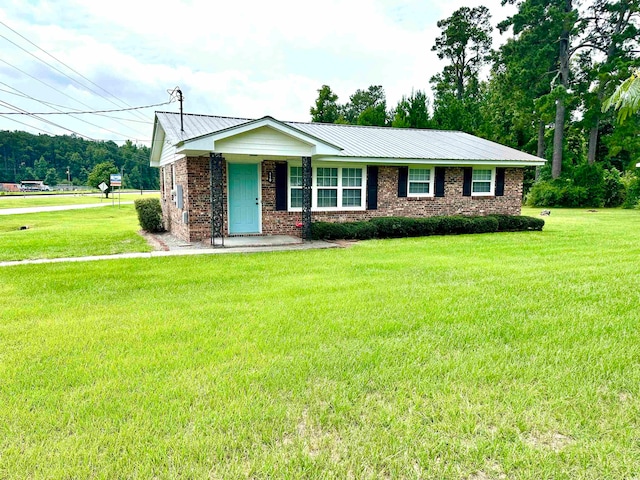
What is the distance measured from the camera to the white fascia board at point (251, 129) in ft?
32.1

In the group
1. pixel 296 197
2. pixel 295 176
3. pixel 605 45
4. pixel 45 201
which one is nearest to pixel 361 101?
pixel 605 45

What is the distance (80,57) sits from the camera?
3294cm

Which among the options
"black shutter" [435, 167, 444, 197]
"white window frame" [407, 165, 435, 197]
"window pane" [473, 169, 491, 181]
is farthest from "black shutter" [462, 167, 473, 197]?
"white window frame" [407, 165, 435, 197]

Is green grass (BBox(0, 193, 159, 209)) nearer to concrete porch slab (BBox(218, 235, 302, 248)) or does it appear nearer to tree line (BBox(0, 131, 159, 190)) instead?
concrete porch slab (BBox(218, 235, 302, 248))

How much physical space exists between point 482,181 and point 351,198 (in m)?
5.87

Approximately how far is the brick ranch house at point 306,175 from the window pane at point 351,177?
3cm

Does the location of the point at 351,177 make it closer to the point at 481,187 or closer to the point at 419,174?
the point at 419,174

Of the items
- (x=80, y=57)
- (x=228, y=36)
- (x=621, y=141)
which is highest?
(x=80, y=57)

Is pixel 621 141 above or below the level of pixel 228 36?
below

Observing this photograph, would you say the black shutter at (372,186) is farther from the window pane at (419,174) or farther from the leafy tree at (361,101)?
the leafy tree at (361,101)

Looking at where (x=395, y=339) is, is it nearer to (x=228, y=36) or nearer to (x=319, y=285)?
(x=319, y=285)

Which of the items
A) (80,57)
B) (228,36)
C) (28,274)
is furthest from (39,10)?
(28,274)

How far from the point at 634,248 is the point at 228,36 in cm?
1846

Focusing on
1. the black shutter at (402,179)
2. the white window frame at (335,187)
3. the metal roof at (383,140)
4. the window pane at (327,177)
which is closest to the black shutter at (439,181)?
the metal roof at (383,140)
